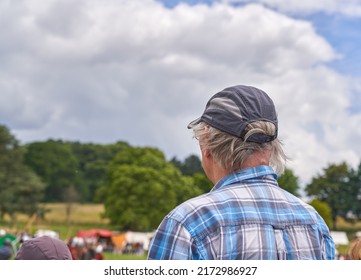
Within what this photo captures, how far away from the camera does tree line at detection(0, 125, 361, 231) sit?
90.8 metres

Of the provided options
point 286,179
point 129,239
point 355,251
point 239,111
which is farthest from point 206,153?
point 129,239

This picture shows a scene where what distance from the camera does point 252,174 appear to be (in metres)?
3.38

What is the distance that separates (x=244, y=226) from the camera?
3.19m

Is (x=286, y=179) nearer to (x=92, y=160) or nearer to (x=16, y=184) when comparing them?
(x=16, y=184)

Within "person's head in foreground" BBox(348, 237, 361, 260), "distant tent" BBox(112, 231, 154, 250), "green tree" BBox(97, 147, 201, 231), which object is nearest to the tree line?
"green tree" BBox(97, 147, 201, 231)

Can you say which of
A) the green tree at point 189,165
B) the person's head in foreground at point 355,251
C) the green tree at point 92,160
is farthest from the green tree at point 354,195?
the person's head in foreground at point 355,251

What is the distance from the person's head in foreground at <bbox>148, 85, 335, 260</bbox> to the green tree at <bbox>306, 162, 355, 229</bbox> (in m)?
116

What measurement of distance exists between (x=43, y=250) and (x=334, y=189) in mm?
117000

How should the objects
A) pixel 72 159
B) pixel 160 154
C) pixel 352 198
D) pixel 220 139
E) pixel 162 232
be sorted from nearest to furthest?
pixel 162 232 < pixel 220 139 < pixel 160 154 < pixel 352 198 < pixel 72 159

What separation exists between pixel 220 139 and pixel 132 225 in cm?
8858

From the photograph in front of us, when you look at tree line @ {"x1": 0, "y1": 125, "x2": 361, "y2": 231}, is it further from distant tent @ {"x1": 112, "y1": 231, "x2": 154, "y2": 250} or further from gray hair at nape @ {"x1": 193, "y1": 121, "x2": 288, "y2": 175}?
gray hair at nape @ {"x1": 193, "y1": 121, "x2": 288, "y2": 175}

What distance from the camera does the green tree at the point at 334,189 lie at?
118m
